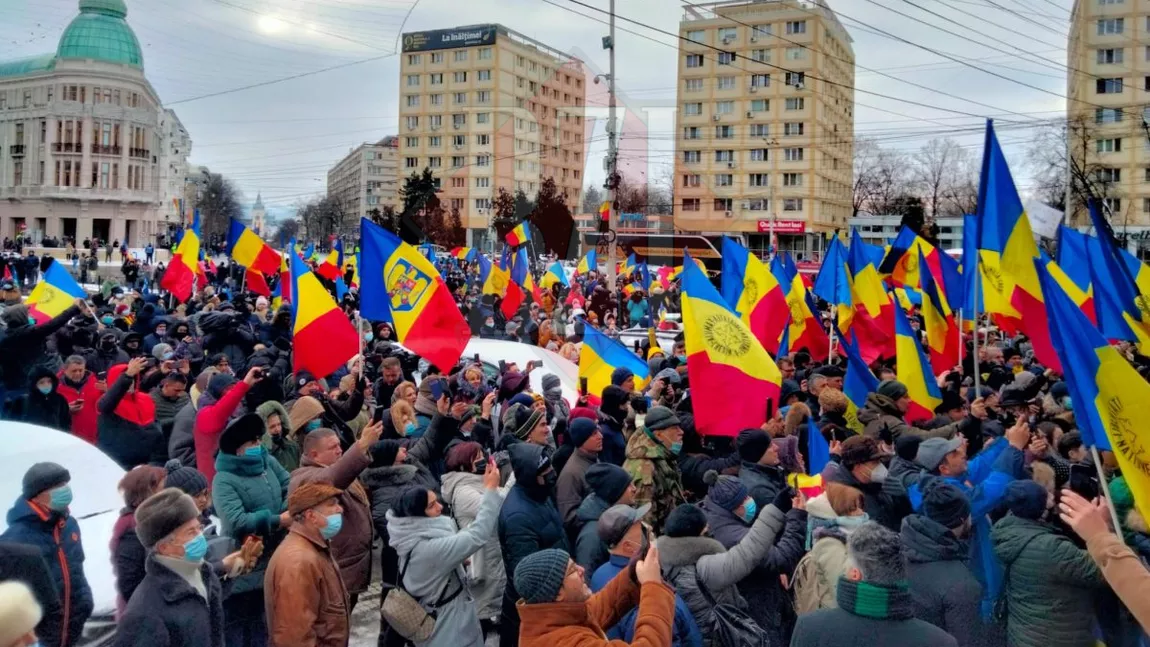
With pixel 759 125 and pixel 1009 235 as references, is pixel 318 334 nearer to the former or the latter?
pixel 1009 235

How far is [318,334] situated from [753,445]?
13.4 ft

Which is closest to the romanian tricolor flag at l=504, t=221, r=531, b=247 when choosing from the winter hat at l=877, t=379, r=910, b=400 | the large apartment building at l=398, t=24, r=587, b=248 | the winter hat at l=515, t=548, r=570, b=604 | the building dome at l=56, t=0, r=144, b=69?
the winter hat at l=877, t=379, r=910, b=400

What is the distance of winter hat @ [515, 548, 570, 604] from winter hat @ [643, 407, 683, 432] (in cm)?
255

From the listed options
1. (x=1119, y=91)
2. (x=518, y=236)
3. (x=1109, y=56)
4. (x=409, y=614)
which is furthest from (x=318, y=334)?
(x=1109, y=56)

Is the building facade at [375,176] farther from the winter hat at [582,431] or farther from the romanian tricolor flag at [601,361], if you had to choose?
the winter hat at [582,431]

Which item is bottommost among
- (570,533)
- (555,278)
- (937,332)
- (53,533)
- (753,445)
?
(570,533)

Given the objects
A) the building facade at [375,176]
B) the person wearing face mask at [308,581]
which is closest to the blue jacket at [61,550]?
the person wearing face mask at [308,581]

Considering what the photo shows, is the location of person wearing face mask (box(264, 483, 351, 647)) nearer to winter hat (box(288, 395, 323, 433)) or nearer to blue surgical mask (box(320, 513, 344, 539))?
blue surgical mask (box(320, 513, 344, 539))

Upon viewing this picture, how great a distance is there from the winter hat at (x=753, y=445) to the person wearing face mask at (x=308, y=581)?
2.35 meters

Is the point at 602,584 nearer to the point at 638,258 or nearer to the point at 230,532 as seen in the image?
the point at 230,532

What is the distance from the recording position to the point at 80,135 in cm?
7469

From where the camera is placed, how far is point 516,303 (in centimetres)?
1680

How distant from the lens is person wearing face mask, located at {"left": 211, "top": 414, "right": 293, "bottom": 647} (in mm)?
4883

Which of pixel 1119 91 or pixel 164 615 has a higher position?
pixel 1119 91
